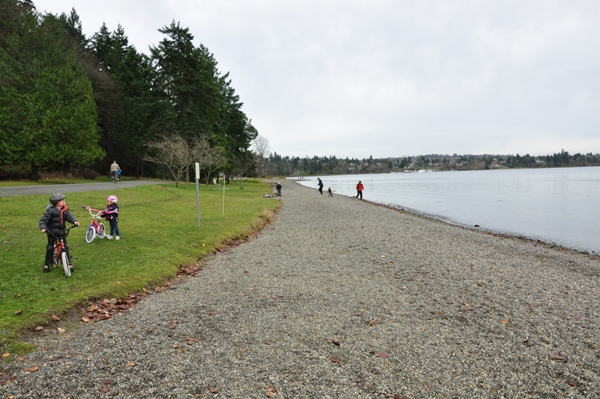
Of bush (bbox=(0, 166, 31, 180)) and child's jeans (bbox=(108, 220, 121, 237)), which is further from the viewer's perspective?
bush (bbox=(0, 166, 31, 180))

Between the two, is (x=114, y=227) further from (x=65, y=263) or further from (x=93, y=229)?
(x=65, y=263)

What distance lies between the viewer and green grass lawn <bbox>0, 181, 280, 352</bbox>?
21.8 ft

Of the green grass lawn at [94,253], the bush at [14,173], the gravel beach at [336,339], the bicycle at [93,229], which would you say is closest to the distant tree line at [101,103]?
the bush at [14,173]

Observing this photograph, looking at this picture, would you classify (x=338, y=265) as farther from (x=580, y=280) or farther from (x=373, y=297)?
(x=580, y=280)

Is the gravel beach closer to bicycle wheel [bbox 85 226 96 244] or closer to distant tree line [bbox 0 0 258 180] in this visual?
bicycle wheel [bbox 85 226 96 244]

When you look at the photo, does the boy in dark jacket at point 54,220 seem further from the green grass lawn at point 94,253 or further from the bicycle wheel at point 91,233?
the bicycle wheel at point 91,233

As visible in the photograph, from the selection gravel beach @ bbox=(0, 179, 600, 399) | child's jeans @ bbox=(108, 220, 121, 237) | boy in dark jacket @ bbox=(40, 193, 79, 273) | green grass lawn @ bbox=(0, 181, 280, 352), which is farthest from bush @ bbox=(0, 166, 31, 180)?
gravel beach @ bbox=(0, 179, 600, 399)

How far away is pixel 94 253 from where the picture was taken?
10477mm

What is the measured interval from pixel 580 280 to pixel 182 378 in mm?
11972

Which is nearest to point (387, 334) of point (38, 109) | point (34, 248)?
point (34, 248)

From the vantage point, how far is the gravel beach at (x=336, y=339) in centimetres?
463

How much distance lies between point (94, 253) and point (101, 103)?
42589 mm

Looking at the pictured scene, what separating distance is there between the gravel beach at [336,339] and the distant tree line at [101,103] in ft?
90.4

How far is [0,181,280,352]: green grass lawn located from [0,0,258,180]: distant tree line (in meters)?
14.1
